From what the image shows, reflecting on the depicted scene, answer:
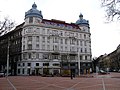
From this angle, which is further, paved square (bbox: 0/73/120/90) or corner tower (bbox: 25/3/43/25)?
corner tower (bbox: 25/3/43/25)

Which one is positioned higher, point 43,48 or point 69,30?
point 69,30

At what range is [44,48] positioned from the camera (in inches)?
2820

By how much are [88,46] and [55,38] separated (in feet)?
54.6

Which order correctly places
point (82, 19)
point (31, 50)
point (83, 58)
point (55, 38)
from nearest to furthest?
point (31, 50) → point (55, 38) → point (83, 58) → point (82, 19)

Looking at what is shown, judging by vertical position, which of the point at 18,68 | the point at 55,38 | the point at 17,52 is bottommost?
the point at 18,68

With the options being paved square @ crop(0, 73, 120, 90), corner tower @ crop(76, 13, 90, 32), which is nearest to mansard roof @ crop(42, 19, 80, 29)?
corner tower @ crop(76, 13, 90, 32)

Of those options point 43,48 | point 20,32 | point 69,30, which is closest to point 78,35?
point 69,30

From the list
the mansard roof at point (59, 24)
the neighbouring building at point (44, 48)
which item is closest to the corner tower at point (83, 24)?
the mansard roof at point (59, 24)

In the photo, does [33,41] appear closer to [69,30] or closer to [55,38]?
[55,38]

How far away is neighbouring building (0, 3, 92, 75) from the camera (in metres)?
69.4

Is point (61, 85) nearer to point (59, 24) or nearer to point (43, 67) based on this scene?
point (43, 67)

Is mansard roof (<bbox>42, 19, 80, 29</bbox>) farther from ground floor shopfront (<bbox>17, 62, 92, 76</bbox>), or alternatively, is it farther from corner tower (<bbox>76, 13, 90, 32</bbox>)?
ground floor shopfront (<bbox>17, 62, 92, 76</bbox>)

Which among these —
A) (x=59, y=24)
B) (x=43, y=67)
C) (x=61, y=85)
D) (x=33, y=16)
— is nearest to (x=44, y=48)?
(x=43, y=67)

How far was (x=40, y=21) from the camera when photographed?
238ft
